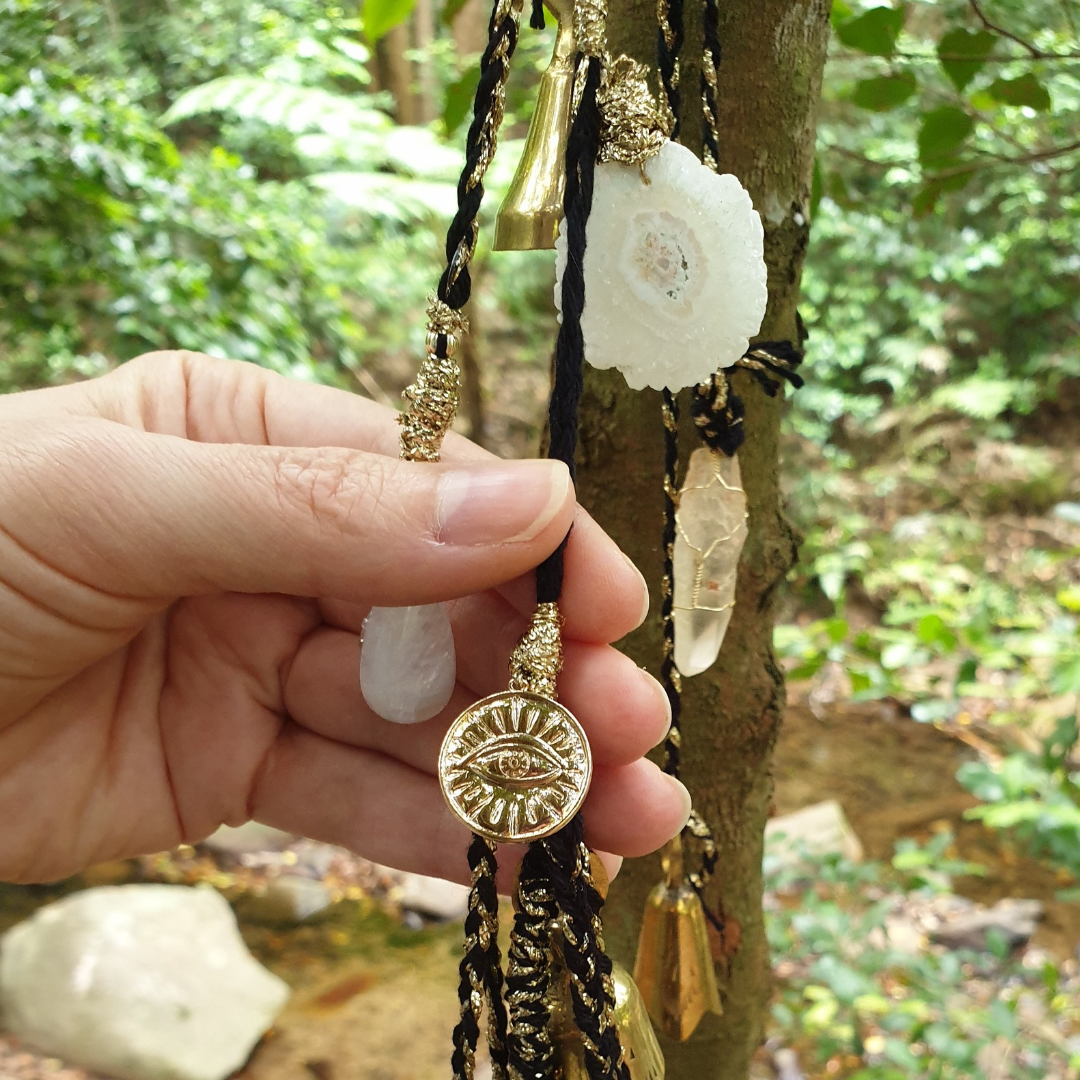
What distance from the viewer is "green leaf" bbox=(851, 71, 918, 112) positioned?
1136 millimetres

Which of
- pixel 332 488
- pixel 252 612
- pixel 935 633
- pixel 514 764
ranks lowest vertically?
pixel 935 633

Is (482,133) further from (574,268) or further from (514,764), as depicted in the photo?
(514,764)

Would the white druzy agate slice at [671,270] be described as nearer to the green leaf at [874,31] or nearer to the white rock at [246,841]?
the green leaf at [874,31]

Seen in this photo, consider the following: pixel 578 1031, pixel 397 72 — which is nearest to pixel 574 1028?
pixel 578 1031

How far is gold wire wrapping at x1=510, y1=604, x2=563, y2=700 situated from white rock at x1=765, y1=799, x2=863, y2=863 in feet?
6.00

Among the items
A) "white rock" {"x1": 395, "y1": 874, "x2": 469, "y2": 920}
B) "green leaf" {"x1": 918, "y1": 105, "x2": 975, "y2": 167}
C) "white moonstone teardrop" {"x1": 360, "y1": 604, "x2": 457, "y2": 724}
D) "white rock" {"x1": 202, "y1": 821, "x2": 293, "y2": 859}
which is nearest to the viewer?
"white moonstone teardrop" {"x1": 360, "y1": 604, "x2": 457, "y2": 724}

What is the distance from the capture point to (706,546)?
29.5 inches

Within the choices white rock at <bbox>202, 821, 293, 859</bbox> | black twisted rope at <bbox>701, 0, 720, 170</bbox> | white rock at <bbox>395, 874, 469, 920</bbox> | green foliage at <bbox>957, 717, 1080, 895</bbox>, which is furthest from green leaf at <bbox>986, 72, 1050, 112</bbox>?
white rock at <bbox>202, 821, 293, 859</bbox>

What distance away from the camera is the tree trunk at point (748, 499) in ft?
2.39

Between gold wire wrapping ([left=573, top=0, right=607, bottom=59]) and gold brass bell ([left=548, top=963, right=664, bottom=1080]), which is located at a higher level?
gold wire wrapping ([left=573, top=0, right=607, bottom=59])

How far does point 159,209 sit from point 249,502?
2495 mm

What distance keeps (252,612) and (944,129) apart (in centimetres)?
99

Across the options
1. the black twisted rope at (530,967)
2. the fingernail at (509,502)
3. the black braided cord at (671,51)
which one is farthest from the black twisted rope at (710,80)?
the black twisted rope at (530,967)

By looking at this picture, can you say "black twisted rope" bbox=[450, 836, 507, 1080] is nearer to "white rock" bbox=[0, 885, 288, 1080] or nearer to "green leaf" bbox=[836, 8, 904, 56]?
"green leaf" bbox=[836, 8, 904, 56]
